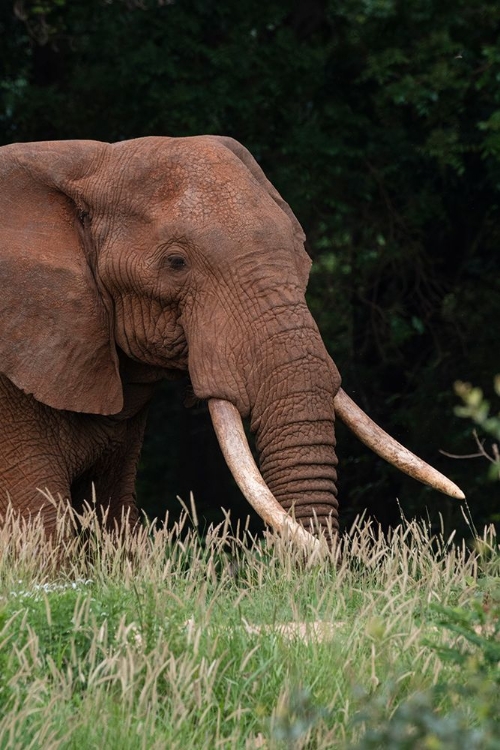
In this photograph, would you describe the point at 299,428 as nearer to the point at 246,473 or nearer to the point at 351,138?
the point at 246,473

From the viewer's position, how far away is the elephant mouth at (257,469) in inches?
253

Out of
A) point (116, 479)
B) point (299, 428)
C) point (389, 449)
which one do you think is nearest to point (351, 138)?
point (116, 479)

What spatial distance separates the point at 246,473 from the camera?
22.1ft

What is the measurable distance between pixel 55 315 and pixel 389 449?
170cm

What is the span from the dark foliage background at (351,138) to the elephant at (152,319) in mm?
3942

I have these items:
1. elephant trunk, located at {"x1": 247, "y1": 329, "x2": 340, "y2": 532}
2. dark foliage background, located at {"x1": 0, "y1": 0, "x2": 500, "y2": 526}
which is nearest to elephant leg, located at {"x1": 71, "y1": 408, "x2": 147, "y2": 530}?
elephant trunk, located at {"x1": 247, "y1": 329, "x2": 340, "y2": 532}

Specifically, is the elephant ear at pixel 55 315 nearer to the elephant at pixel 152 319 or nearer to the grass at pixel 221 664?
the elephant at pixel 152 319

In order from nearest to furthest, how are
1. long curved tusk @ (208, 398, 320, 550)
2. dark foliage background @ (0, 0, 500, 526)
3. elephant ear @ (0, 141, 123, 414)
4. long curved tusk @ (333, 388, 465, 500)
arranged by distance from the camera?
long curved tusk @ (208, 398, 320, 550) < long curved tusk @ (333, 388, 465, 500) < elephant ear @ (0, 141, 123, 414) < dark foliage background @ (0, 0, 500, 526)

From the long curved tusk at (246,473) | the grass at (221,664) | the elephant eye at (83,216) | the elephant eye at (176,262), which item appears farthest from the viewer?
the elephant eye at (83,216)

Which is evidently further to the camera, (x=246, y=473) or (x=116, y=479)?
(x=116, y=479)

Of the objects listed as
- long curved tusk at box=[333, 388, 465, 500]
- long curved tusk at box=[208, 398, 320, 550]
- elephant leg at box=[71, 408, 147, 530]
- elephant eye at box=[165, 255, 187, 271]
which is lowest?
elephant leg at box=[71, 408, 147, 530]

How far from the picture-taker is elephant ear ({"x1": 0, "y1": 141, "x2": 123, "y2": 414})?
7.40 metres

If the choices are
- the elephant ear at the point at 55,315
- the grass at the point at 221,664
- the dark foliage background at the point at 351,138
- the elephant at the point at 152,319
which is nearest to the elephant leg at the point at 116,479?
the elephant at the point at 152,319

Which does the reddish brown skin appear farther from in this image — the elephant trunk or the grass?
the grass
